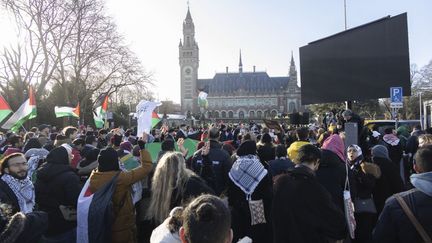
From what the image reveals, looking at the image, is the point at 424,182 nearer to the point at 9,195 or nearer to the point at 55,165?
the point at 55,165

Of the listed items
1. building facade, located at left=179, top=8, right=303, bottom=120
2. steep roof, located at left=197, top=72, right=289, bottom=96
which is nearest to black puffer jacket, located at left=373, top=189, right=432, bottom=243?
building facade, located at left=179, top=8, right=303, bottom=120

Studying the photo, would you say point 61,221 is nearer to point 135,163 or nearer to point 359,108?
point 135,163

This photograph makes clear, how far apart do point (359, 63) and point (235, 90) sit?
12096 cm

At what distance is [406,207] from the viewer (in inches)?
131

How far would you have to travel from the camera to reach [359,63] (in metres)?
11.0

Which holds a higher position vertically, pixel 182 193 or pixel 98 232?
pixel 182 193

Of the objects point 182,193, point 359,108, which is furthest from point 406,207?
point 359,108

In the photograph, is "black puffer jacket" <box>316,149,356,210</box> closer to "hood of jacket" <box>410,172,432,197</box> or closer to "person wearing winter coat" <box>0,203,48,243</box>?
"hood of jacket" <box>410,172,432,197</box>

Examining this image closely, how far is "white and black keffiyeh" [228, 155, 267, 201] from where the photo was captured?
587 centimetres

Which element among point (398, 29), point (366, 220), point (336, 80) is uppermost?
point (398, 29)

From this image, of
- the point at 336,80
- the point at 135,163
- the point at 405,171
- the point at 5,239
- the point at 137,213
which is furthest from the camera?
the point at 336,80

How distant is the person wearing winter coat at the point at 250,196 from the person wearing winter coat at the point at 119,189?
1.60 m

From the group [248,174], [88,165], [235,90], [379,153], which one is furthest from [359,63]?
[235,90]

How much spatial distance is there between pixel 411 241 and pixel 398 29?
774cm
